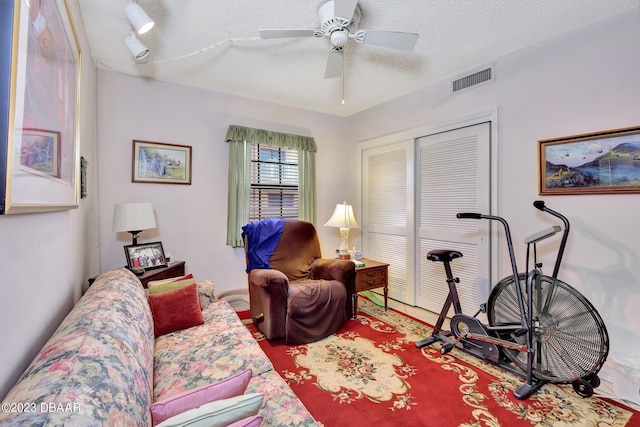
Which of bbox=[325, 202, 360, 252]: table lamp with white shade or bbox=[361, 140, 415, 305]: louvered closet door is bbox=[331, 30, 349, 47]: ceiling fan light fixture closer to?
bbox=[361, 140, 415, 305]: louvered closet door

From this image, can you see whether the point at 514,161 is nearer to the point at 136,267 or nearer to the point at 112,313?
the point at 112,313

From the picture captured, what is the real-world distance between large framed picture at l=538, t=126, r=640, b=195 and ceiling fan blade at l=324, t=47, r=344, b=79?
68.2 inches

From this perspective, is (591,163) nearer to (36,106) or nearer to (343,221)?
(343,221)

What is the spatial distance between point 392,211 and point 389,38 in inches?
84.0

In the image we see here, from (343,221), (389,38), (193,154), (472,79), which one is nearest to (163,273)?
(193,154)

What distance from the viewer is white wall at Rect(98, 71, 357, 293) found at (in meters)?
2.78

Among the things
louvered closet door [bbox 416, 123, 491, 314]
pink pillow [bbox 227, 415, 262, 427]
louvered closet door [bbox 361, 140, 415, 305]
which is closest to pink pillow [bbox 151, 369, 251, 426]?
pink pillow [bbox 227, 415, 262, 427]

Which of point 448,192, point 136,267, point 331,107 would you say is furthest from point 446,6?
point 136,267

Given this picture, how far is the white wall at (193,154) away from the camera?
9.12 ft

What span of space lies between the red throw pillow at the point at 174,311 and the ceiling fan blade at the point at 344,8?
6.69ft

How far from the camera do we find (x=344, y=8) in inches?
65.0

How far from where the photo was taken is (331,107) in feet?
12.8

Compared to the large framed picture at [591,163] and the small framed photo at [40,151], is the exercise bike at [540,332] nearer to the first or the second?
the large framed picture at [591,163]

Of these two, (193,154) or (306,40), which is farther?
(193,154)
